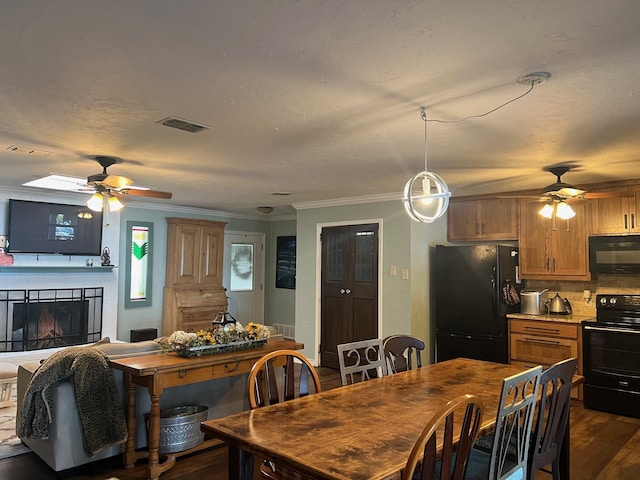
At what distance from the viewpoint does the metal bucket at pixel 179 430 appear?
3.36 metres

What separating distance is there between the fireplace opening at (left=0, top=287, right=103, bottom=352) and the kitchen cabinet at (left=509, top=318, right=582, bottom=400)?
525cm

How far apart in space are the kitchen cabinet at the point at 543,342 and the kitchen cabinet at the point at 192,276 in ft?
14.4

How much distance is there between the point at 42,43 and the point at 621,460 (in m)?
4.42

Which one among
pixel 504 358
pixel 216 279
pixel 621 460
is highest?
pixel 216 279

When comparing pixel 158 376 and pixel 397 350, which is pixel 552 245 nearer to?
pixel 397 350

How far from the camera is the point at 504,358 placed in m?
5.27

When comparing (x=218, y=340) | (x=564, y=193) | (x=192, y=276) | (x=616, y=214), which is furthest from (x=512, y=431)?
(x=192, y=276)

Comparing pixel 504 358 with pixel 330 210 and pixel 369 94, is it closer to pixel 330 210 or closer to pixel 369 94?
pixel 330 210

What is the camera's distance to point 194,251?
24.8 ft

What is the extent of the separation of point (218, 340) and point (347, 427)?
6.07ft

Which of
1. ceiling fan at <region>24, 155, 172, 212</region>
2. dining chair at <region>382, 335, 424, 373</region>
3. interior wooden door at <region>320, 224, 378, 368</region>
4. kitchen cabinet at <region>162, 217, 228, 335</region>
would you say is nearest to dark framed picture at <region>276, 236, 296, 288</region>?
kitchen cabinet at <region>162, 217, 228, 335</region>

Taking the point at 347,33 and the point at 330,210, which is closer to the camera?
the point at 347,33

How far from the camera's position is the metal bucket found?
336 cm

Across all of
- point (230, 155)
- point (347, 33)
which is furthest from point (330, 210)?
point (347, 33)
